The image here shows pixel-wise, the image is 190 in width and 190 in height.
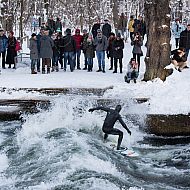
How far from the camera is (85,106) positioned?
1469 centimetres

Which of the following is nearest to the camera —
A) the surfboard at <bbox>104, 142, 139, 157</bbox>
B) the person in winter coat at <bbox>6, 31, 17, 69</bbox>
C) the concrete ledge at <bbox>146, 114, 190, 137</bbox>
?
the surfboard at <bbox>104, 142, 139, 157</bbox>

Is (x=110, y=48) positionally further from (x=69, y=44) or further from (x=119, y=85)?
(x=119, y=85)

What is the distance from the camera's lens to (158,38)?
679 inches

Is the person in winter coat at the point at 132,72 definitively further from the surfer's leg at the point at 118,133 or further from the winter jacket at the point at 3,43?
the winter jacket at the point at 3,43

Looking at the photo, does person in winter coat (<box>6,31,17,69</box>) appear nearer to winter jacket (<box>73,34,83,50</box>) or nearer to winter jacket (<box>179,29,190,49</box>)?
winter jacket (<box>73,34,83,50</box>)

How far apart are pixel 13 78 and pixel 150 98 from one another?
5.81 metres

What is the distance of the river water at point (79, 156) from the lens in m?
9.97

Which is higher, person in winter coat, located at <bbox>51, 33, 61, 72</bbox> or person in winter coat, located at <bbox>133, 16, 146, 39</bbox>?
person in winter coat, located at <bbox>133, 16, 146, 39</bbox>

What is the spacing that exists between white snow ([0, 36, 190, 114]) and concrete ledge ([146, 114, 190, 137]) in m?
0.25

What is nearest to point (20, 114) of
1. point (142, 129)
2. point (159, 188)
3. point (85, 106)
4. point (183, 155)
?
point (85, 106)

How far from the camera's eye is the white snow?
14.9 m

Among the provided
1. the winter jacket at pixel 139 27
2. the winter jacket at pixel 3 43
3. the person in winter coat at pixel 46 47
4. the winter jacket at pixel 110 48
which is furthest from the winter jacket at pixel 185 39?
the winter jacket at pixel 3 43

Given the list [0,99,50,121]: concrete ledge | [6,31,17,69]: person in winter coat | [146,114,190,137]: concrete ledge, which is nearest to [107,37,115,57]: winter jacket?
[6,31,17,69]: person in winter coat

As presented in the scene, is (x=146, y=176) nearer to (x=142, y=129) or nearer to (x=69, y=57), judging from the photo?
(x=142, y=129)
